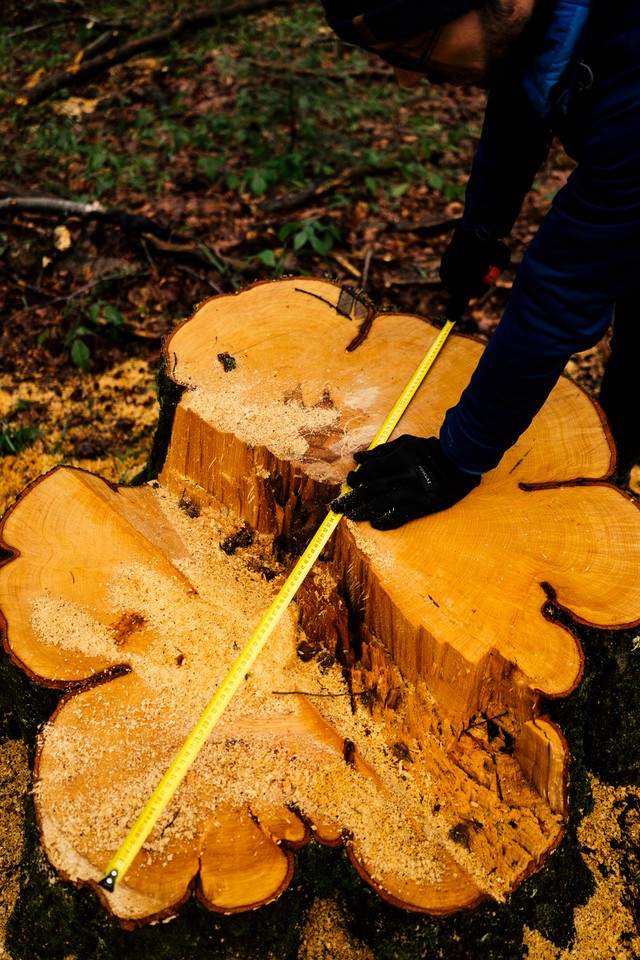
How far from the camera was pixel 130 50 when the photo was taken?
283 inches

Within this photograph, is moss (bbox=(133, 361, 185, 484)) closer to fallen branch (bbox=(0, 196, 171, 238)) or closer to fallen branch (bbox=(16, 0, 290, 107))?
fallen branch (bbox=(0, 196, 171, 238))

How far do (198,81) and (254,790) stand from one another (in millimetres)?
7238

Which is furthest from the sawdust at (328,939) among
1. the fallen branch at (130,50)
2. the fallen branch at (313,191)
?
the fallen branch at (130,50)

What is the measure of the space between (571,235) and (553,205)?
0.12m

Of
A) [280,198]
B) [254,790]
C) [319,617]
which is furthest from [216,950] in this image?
[280,198]

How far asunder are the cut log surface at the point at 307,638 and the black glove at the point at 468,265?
1.07 feet

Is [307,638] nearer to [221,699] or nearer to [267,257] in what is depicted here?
[221,699]

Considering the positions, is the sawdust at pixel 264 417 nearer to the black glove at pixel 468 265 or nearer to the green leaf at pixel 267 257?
the black glove at pixel 468 265

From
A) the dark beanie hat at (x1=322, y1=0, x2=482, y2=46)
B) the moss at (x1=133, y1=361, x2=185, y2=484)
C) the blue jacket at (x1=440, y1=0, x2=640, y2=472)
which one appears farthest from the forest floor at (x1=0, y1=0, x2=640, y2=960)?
the dark beanie hat at (x1=322, y1=0, x2=482, y2=46)

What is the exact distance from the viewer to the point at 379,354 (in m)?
2.52

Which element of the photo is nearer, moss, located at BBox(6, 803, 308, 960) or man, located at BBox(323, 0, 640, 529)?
man, located at BBox(323, 0, 640, 529)

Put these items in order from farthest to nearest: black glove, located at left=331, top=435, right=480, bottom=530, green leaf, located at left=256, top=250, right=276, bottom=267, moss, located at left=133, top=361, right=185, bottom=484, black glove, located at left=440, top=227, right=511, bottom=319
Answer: green leaf, located at left=256, top=250, right=276, bottom=267 → black glove, located at left=440, top=227, right=511, bottom=319 → moss, located at left=133, top=361, right=185, bottom=484 → black glove, located at left=331, top=435, right=480, bottom=530

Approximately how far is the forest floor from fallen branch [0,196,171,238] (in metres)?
0.02

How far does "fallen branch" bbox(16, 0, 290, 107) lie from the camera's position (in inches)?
264
